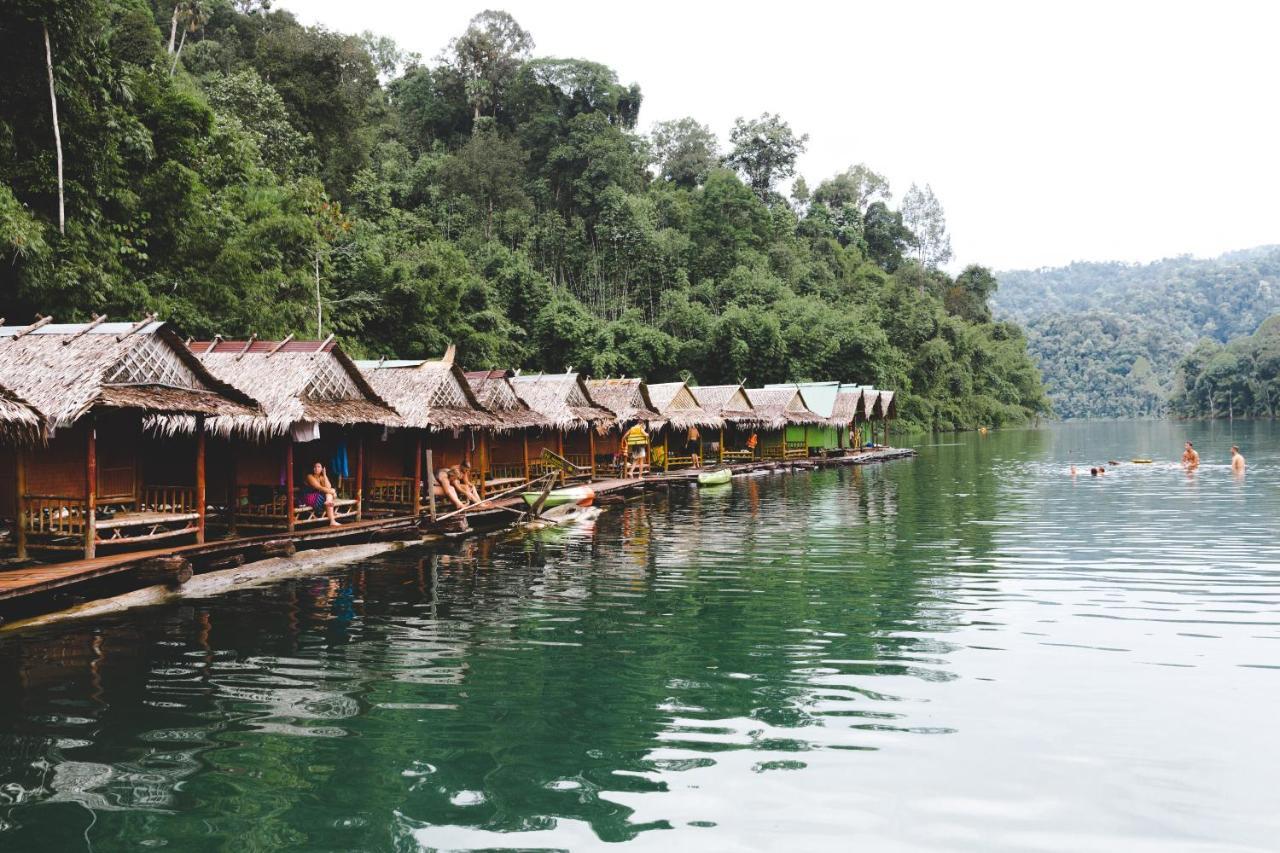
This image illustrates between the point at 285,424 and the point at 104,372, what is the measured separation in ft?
10.1

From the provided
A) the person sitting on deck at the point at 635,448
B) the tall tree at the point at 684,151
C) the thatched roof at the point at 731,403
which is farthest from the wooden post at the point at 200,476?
the tall tree at the point at 684,151

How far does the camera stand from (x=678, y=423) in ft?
107

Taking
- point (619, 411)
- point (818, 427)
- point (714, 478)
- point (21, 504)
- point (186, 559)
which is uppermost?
point (619, 411)

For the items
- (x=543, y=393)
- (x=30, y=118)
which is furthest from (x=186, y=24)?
(x=543, y=393)

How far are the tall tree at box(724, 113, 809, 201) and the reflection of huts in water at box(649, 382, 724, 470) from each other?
133ft

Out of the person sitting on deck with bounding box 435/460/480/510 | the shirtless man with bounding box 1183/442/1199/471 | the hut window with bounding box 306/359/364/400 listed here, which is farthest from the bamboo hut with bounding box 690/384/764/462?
the hut window with bounding box 306/359/364/400

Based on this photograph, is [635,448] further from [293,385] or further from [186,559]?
[186,559]

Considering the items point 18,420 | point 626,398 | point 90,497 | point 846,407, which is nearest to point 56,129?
point 90,497

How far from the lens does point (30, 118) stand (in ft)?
68.2

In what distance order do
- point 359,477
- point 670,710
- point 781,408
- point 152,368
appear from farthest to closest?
1. point 781,408
2. point 359,477
3. point 152,368
4. point 670,710

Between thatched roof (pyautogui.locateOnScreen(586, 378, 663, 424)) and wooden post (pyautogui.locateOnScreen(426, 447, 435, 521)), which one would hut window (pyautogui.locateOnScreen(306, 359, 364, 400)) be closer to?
wooden post (pyautogui.locateOnScreen(426, 447, 435, 521))

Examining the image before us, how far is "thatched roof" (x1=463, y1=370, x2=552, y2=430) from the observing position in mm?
22750

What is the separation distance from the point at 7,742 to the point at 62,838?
205cm

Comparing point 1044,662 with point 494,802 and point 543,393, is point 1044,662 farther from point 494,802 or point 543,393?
point 543,393
